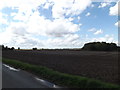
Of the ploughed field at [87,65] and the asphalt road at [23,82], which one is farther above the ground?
the ploughed field at [87,65]

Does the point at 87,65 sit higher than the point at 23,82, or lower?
higher

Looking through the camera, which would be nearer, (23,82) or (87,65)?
(23,82)

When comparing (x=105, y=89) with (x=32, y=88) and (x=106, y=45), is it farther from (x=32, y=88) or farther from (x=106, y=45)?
(x=106, y=45)

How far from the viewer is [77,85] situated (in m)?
10.7

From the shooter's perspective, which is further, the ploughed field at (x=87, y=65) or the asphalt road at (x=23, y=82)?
the ploughed field at (x=87, y=65)

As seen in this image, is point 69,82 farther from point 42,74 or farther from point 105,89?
point 42,74

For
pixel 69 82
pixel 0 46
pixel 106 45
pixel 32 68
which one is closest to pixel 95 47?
pixel 106 45

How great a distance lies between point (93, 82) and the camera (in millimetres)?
10398

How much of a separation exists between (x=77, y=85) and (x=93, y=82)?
841 mm

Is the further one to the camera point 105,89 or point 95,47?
point 95,47

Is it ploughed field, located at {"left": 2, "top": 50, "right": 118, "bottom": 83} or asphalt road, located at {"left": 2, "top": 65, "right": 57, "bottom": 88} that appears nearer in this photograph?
asphalt road, located at {"left": 2, "top": 65, "right": 57, "bottom": 88}

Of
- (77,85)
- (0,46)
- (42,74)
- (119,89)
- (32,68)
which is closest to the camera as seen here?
(119,89)

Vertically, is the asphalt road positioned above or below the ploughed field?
below

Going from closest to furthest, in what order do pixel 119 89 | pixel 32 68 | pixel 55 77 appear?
pixel 119 89
pixel 55 77
pixel 32 68
